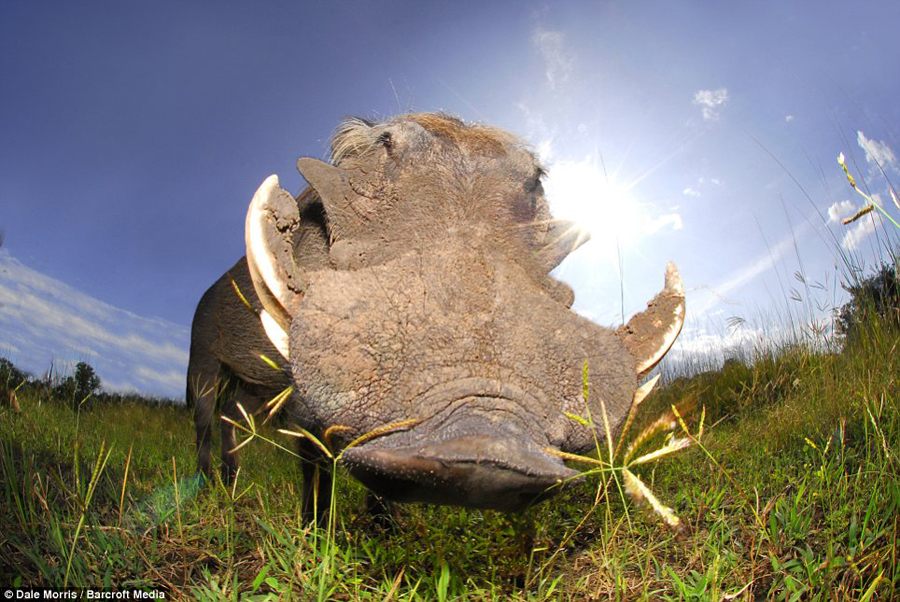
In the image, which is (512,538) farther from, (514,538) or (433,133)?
(433,133)

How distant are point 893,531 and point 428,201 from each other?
194 cm

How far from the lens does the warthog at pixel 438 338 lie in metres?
1.50

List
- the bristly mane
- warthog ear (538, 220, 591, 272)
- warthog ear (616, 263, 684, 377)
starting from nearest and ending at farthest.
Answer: warthog ear (616, 263, 684, 377), warthog ear (538, 220, 591, 272), the bristly mane

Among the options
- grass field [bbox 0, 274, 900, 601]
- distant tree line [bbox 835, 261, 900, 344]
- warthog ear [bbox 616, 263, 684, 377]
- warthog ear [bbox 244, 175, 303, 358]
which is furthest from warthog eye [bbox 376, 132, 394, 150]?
distant tree line [bbox 835, 261, 900, 344]

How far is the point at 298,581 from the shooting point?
1.85 m

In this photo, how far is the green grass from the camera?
1910 millimetres

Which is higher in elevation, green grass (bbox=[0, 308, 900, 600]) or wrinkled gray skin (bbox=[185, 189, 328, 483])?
wrinkled gray skin (bbox=[185, 189, 328, 483])

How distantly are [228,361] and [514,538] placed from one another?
2.57 meters

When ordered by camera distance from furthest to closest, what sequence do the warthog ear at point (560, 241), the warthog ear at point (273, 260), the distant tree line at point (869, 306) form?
1. the distant tree line at point (869, 306)
2. the warthog ear at point (560, 241)
3. the warthog ear at point (273, 260)

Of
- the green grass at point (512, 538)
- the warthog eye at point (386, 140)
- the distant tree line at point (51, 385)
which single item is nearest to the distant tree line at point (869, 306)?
the green grass at point (512, 538)

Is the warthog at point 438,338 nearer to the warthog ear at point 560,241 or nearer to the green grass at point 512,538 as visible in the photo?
the warthog ear at point 560,241

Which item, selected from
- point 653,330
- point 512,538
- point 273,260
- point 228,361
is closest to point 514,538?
point 512,538

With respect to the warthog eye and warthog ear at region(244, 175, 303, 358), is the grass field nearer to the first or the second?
warthog ear at region(244, 175, 303, 358)

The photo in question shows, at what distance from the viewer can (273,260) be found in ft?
6.17
